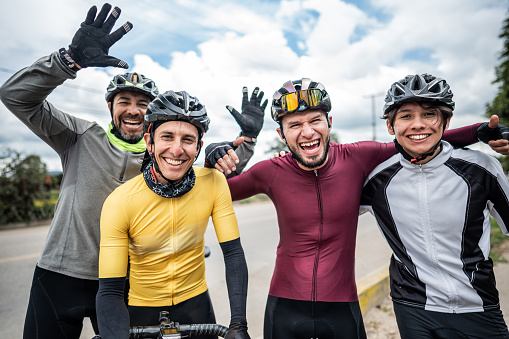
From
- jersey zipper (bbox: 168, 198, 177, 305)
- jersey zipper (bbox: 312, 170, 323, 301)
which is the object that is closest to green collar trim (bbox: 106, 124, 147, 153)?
jersey zipper (bbox: 168, 198, 177, 305)

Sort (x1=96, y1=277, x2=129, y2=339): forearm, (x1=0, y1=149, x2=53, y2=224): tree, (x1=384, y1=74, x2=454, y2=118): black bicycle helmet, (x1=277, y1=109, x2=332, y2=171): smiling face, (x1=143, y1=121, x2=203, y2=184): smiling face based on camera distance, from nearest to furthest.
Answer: (x1=96, y1=277, x2=129, y2=339): forearm → (x1=143, y1=121, x2=203, y2=184): smiling face → (x1=384, y1=74, x2=454, y2=118): black bicycle helmet → (x1=277, y1=109, x2=332, y2=171): smiling face → (x1=0, y1=149, x2=53, y2=224): tree

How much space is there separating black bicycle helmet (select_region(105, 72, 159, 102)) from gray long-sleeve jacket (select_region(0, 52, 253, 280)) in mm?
383

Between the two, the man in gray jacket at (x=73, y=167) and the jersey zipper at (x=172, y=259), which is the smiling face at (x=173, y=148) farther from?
the man in gray jacket at (x=73, y=167)

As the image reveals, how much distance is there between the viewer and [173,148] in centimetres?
223

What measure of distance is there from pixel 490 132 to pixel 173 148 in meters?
2.44

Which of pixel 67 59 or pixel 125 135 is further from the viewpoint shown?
pixel 125 135

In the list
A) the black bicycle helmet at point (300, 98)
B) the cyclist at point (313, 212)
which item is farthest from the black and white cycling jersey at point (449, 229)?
the black bicycle helmet at point (300, 98)

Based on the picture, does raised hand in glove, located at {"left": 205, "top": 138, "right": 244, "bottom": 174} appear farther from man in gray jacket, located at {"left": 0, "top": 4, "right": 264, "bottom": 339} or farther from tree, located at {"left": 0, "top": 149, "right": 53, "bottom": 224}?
tree, located at {"left": 0, "top": 149, "right": 53, "bottom": 224}

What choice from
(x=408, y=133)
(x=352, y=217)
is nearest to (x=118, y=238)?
(x=352, y=217)

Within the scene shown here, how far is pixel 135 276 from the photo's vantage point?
91.5 inches

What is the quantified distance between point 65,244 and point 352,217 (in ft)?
7.58

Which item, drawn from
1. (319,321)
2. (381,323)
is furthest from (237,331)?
(381,323)

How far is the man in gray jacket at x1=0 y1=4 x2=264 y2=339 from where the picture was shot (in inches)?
91.0

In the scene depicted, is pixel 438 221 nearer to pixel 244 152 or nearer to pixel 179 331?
pixel 244 152
